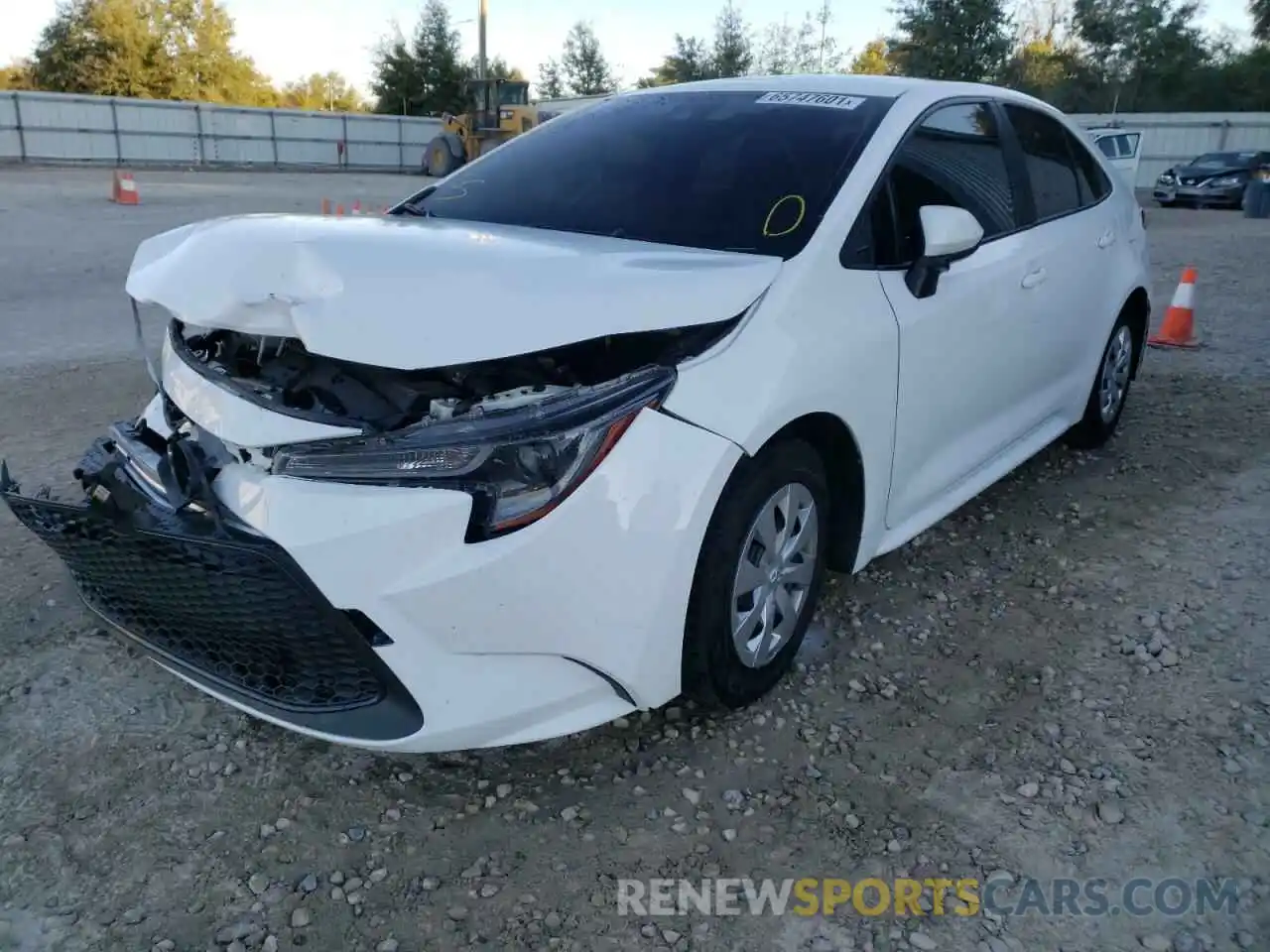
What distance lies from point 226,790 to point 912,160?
267 cm

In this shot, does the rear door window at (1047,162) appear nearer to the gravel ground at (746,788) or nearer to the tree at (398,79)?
the gravel ground at (746,788)

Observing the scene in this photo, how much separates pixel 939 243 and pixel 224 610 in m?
2.11

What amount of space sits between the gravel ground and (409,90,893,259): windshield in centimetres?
132

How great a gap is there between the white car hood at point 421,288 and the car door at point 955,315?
63 cm

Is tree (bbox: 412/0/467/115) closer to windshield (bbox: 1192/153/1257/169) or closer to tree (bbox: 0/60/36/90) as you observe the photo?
tree (bbox: 0/60/36/90)

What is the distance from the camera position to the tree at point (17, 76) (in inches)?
1853

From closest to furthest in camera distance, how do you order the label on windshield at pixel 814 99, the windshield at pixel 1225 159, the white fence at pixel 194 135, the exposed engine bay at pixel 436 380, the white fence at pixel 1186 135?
the exposed engine bay at pixel 436 380 → the label on windshield at pixel 814 99 → the windshield at pixel 1225 159 → the white fence at pixel 194 135 → the white fence at pixel 1186 135

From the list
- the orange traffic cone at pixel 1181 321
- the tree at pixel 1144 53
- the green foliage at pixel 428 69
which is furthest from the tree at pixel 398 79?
the orange traffic cone at pixel 1181 321

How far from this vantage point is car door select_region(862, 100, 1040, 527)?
3090 mm

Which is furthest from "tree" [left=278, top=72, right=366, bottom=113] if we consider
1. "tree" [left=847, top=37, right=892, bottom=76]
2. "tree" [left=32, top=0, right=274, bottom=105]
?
"tree" [left=847, top=37, right=892, bottom=76]

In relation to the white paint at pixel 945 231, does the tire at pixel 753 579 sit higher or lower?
lower

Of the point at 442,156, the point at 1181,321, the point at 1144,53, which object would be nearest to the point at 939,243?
the point at 1181,321

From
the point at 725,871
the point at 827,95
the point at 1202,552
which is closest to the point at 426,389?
the point at 725,871

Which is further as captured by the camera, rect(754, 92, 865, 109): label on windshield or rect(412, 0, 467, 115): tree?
rect(412, 0, 467, 115): tree
